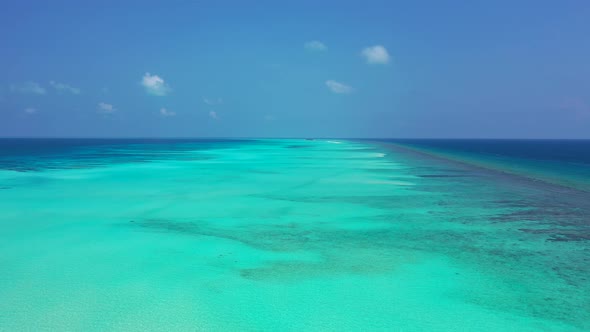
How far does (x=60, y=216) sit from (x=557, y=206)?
42.1ft

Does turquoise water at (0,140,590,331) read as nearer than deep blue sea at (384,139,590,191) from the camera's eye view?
Yes

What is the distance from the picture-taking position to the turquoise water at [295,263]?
494 centimetres

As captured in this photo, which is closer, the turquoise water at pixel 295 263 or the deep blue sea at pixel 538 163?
the turquoise water at pixel 295 263

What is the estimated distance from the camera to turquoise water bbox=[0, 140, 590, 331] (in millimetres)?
4941

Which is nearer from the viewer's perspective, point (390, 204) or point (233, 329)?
point (233, 329)

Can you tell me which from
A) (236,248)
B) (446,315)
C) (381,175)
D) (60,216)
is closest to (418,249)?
(446,315)

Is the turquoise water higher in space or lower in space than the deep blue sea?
lower

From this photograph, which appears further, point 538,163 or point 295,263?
point 538,163

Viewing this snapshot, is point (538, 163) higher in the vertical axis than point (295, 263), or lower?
higher

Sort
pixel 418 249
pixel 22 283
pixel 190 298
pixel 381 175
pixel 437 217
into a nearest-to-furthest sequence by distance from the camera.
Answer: pixel 190 298
pixel 22 283
pixel 418 249
pixel 437 217
pixel 381 175

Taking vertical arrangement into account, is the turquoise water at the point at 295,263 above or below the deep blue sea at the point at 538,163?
below

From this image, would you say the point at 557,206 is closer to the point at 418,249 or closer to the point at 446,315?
the point at 418,249

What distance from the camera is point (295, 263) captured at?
6.81m

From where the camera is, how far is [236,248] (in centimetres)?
769
